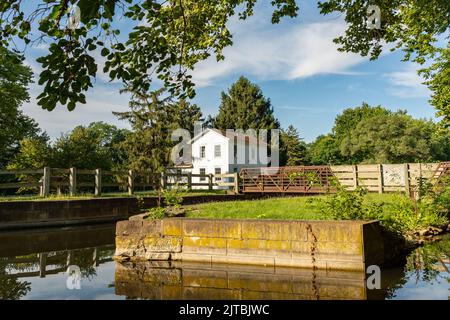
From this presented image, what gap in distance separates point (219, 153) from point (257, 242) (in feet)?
115

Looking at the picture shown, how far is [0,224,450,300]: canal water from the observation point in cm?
562

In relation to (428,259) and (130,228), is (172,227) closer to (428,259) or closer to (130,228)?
(130,228)

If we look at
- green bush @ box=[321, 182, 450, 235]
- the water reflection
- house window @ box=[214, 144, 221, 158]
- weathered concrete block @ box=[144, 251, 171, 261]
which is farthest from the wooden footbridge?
weathered concrete block @ box=[144, 251, 171, 261]

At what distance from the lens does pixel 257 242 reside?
739 centimetres

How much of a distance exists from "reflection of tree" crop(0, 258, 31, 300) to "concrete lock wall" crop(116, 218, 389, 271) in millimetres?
2172

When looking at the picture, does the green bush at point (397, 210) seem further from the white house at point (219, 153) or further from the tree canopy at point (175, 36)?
the white house at point (219, 153)

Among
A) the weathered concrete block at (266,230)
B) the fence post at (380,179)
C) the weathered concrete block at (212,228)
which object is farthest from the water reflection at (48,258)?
the fence post at (380,179)

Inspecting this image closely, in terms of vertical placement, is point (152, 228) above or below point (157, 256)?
above

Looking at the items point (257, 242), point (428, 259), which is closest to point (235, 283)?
point (257, 242)

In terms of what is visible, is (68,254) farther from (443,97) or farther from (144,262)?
(443,97)

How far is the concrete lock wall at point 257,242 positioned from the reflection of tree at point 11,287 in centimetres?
217

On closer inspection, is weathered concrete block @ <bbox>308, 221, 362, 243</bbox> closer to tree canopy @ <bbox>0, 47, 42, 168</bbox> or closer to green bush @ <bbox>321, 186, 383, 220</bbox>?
green bush @ <bbox>321, 186, 383, 220</bbox>

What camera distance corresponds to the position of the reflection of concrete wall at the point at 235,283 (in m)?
5.61
